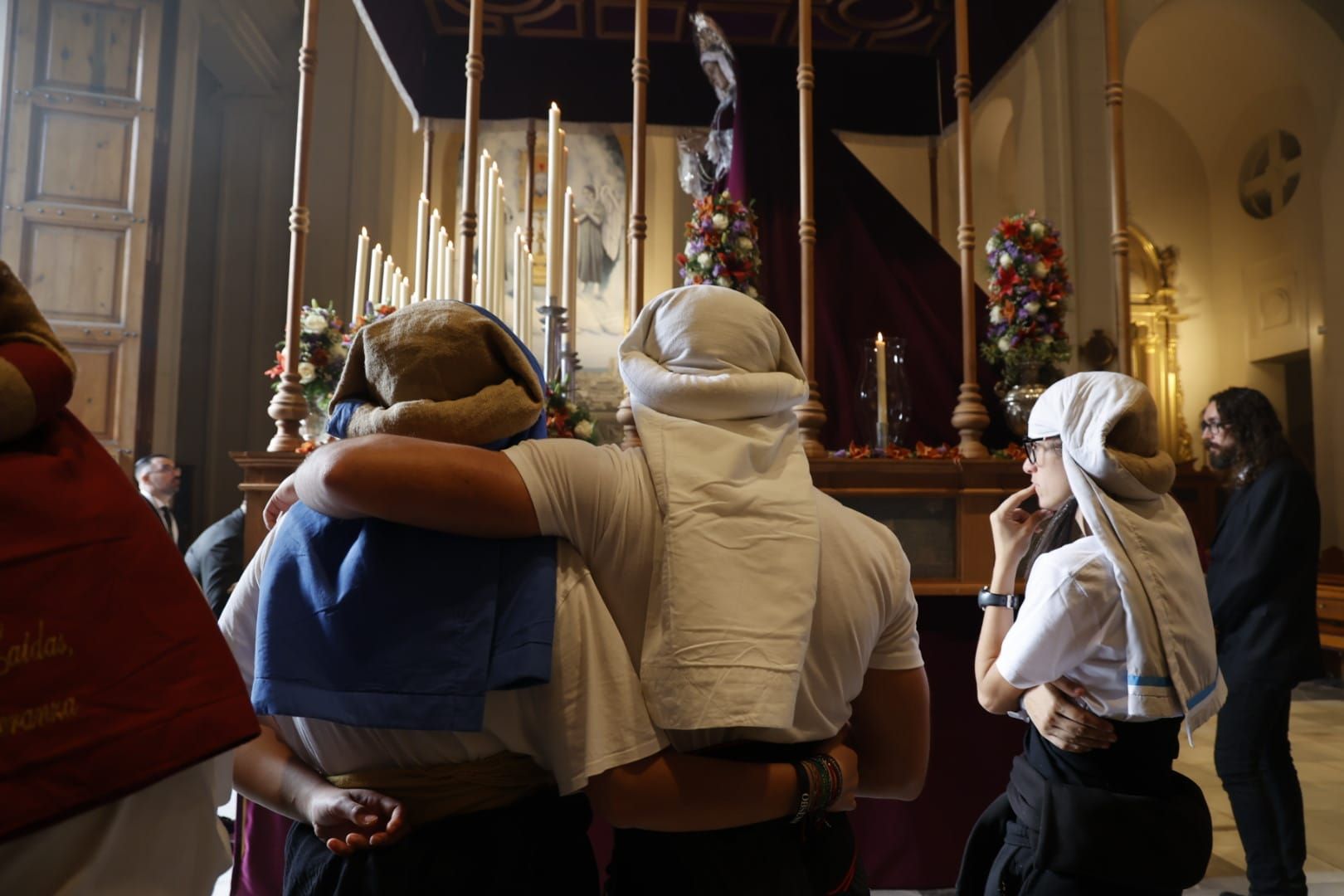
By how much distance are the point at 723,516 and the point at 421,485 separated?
338 millimetres

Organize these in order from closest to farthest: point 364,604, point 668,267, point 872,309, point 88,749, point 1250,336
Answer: point 88,749 < point 364,604 < point 872,309 < point 668,267 < point 1250,336

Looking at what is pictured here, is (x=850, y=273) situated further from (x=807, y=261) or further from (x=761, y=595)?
(x=761, y=595)

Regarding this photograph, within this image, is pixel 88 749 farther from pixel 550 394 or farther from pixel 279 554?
pixel 550 394

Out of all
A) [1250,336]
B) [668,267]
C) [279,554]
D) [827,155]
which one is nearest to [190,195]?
[668,267]

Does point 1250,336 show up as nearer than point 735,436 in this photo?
No

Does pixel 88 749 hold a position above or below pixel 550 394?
below

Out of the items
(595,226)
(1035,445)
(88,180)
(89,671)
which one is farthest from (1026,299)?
(595,226)

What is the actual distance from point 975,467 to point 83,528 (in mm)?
2341

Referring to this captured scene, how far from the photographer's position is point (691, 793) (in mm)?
1100

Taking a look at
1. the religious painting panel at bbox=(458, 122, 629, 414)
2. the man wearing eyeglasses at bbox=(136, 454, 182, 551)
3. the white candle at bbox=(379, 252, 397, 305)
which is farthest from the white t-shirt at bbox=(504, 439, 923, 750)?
the religious painting panel at bbox=(458, 122, 629, 414)

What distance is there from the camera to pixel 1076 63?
751 centimetres

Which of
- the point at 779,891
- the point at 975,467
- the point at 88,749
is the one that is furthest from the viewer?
the point at 975,467

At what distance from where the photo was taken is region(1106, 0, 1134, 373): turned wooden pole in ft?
9.76

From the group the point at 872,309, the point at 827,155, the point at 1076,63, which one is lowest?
the point at 872,309
